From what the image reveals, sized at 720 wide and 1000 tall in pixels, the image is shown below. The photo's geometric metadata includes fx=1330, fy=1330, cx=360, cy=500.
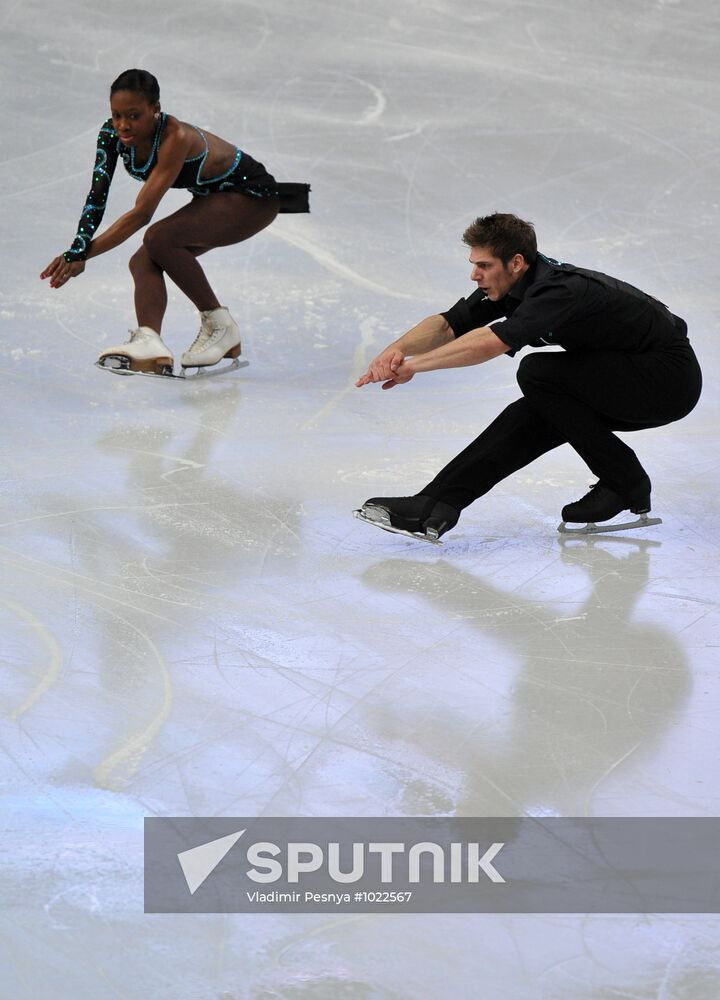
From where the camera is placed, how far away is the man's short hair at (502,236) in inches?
125

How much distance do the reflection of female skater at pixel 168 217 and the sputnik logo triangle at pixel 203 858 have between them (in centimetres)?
292

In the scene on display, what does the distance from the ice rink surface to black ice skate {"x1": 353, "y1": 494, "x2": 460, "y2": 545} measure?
71mm

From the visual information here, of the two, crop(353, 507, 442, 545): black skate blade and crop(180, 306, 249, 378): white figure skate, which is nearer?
crop(353, 507, 442, 545): black skate blade

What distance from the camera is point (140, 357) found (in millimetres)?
4836

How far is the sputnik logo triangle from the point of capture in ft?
6.37

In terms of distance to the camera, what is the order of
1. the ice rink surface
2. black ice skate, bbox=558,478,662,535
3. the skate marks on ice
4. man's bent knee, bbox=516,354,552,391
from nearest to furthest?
the ice rink surface
the skate marks on ice
man's bent knee, bbox=516,354,552,391
black ice skate, bbox=558,478,662,535

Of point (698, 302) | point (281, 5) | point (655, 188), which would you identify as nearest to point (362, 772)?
point (698, 302)

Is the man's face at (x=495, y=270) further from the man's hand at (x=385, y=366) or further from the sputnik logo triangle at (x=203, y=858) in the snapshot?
the sputnik logo triangle at (x=203, y=858)

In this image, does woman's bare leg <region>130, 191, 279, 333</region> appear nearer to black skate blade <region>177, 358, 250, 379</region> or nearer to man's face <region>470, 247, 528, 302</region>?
black skate blade <region>177, 358, 250, 379</region>

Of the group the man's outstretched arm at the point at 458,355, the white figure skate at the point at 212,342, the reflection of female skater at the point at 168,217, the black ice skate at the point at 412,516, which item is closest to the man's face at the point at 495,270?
the man's outstretched arm at the point at 458,355

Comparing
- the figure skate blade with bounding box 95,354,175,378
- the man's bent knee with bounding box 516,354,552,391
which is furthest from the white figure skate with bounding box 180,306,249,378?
the man's bent knee with bounding box 516,354,552,391

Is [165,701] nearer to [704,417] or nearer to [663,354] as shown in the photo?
[663,354]

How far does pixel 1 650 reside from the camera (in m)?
2.71

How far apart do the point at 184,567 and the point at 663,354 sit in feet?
4.42
